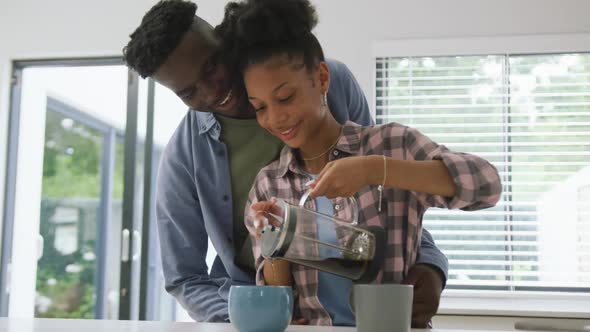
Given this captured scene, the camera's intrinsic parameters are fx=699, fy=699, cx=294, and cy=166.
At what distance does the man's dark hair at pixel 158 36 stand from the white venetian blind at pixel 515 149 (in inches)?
89.5

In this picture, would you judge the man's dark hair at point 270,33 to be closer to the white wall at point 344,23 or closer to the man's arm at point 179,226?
the man's arm at point 179,226

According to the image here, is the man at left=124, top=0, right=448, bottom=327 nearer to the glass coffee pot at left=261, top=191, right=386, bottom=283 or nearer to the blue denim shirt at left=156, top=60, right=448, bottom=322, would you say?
the blue denim shirt at left=156, top=60, right=448, bottom=322

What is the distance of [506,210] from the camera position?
3529 mm

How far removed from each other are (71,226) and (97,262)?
16.0 inches

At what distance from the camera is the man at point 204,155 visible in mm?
1408

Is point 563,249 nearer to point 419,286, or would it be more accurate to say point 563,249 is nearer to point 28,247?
point 419,286

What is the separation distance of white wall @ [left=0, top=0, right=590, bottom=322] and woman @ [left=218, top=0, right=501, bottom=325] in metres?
2.14

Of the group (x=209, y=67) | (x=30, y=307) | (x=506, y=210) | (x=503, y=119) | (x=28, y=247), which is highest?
(x=503, y=119)

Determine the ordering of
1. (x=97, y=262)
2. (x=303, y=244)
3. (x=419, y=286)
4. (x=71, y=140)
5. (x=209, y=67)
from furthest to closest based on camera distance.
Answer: (x=97, y=262) → (x=71, y=140) → (x=209, y=67) → (x=419, y=286) → (x=303, y=244)

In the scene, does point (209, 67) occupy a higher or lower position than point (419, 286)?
higher

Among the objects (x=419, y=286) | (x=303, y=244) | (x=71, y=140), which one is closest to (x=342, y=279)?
(x=419, y=286)

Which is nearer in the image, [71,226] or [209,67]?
[209,67]

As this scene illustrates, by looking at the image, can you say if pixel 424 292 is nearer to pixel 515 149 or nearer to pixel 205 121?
pixel 205 121

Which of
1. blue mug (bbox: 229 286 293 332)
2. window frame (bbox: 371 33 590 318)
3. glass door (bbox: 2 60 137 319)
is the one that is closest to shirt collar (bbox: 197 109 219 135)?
blue mug (bbox: 229 286 293 332)
